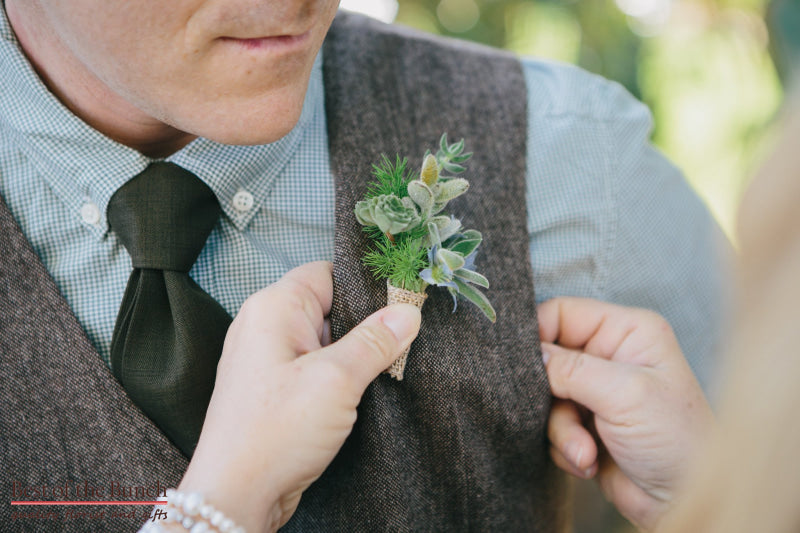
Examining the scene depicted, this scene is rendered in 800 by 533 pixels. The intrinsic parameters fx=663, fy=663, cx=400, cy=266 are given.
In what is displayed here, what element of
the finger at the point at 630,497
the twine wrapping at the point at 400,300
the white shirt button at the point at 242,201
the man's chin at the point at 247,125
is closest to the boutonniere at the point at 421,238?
the twine wrapping at the point at 400,300

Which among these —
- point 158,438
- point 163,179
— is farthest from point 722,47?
point 158,438

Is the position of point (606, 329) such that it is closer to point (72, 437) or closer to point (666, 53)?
point (72, 437)

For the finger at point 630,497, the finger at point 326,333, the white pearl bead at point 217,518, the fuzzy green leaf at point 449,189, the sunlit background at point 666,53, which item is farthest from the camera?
the sunlit background at point 666,53

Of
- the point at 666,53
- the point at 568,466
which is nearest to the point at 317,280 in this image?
the point at 568,466

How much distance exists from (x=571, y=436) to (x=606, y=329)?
17cm

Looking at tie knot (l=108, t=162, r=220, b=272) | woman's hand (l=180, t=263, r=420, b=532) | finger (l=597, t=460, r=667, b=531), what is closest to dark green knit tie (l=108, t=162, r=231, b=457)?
tie knot (l=108, t=162, r=220, b=272)

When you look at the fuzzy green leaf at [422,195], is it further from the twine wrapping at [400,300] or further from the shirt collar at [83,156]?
the shirt collar at [83,156]

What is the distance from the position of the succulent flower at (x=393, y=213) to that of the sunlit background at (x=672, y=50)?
1745 millimetres

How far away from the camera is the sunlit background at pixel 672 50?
2.33 metres

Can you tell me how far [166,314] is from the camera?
0.90m

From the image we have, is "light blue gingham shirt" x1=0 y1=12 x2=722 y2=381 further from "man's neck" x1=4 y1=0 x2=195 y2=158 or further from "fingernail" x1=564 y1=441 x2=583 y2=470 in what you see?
"fingernail" x1=564 y1=441 x2=583 y2=470

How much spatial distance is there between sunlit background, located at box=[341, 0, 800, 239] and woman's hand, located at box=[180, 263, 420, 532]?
184cm

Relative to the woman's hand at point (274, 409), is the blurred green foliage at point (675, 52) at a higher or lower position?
lower

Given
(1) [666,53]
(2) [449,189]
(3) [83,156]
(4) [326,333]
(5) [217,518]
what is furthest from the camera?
(1) [666,53]
